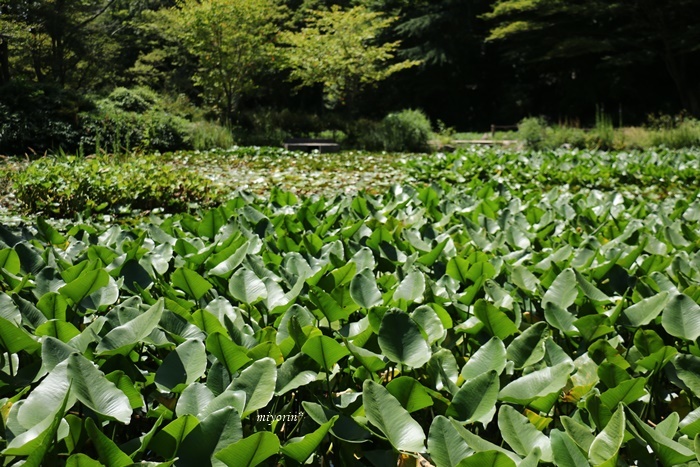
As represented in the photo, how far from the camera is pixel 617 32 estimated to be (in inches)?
1086

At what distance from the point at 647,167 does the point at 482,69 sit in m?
27.8

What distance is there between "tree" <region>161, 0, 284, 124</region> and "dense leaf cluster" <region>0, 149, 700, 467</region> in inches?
736

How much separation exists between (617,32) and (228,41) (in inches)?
730

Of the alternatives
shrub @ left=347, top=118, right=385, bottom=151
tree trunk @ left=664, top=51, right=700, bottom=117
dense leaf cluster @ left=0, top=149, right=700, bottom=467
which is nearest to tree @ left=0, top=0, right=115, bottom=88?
shrub @ left=347, top=118, right=385, bottom=151

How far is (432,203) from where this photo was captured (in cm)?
348

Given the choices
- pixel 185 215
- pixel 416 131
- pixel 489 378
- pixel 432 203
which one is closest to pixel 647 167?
pixel 432 203

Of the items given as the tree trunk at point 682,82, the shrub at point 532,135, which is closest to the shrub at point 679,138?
the shrub at point 532,135

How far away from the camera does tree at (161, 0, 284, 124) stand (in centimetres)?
2045

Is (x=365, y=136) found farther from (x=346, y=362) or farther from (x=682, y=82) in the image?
(x=682, y=82)

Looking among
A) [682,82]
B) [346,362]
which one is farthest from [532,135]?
[682,82]

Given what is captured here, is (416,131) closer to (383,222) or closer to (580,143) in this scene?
(580,143)

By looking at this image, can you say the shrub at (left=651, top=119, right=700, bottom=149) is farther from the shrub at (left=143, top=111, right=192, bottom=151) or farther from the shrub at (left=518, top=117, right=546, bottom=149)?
the shrub at (left=143, top=111, right=192, bottom=151)

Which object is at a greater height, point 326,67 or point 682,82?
point 326,67

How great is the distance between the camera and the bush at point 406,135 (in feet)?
52.8
